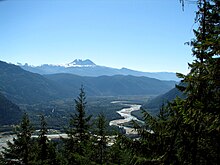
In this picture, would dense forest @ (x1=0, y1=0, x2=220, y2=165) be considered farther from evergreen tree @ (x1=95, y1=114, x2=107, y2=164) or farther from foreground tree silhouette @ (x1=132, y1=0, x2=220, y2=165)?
evergreen tree @ (x1=95, y1=114, x2=107, y2=164)

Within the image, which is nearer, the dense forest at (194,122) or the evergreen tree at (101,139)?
the dense forest at (194,122)

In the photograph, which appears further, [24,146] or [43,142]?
[43,142]

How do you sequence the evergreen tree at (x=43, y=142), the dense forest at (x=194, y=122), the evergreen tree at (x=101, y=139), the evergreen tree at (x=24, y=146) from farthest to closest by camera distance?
the evergreen tree at (x=43, y=142) < the evergreen tree at (x=24, y=146) < the evergreen tree at (x=101, y=139) < the dense forest at (x=194, y=122)

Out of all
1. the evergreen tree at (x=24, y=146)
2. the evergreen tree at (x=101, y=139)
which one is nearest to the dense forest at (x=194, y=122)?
the evergreen tree at (x=101, y=139)

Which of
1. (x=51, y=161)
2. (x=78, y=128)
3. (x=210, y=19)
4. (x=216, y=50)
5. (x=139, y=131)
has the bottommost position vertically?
(x=51, y=161)

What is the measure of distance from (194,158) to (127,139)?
2.21m

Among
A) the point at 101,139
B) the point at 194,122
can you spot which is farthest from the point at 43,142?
the point at 194,122

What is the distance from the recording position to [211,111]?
6266mm

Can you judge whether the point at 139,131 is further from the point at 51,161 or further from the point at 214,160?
the point at 51,161

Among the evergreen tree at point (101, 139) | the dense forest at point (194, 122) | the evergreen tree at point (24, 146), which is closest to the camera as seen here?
the dense forest at point (194, 122)

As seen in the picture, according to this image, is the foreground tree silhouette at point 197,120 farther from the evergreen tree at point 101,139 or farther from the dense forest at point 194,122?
the evergreen tree at point 101,139

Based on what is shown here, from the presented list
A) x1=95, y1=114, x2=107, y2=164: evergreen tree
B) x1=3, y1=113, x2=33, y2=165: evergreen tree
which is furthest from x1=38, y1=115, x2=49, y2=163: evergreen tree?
x1=95, y1=114, x2=107, y2=164: evergreen tree

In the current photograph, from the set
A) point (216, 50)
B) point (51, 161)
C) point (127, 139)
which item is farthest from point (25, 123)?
point (216, 50)

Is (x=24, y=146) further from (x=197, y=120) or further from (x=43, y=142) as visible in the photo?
(x=197, y=120)
